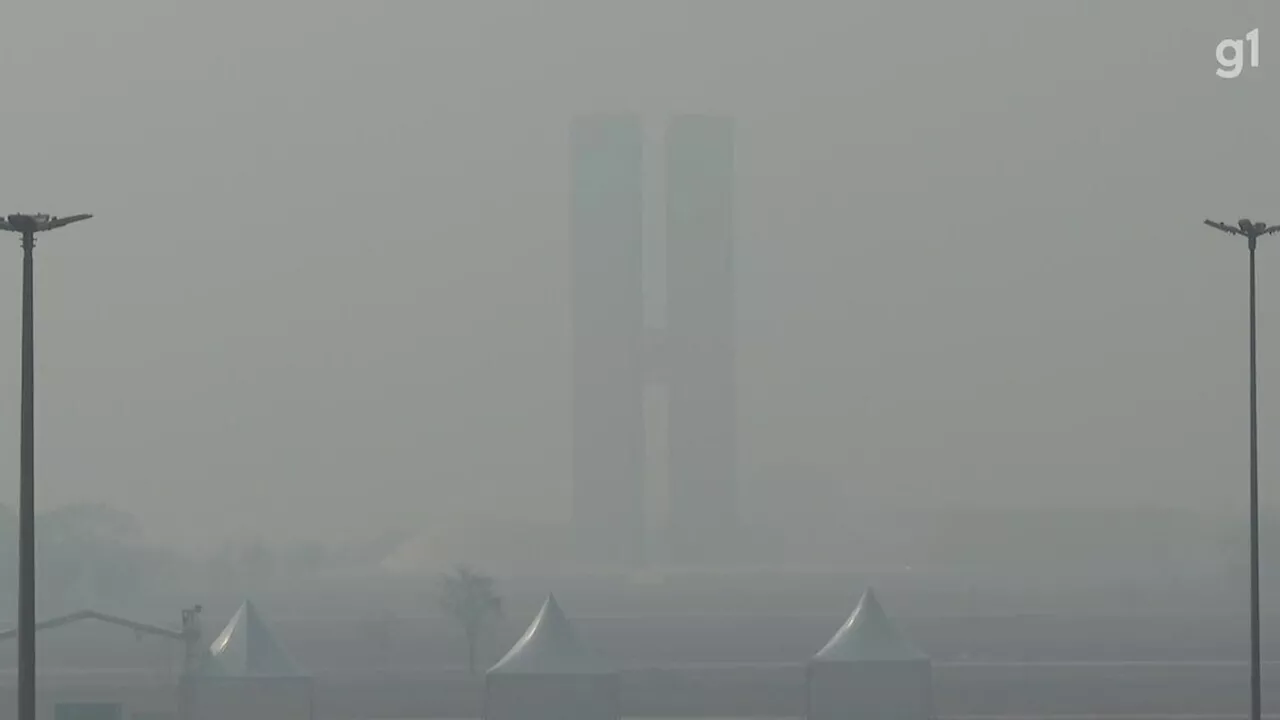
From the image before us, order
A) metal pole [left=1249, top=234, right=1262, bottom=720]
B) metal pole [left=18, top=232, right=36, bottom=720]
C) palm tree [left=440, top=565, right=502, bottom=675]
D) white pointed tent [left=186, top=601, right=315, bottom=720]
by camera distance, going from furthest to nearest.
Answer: palm tree [left=440, top=565, right=502, bottom=675] → white pointed tent [left=186, top=601, right=315, bottom=720] → metal pole [left=1249, top=234, right=1262, bottom=720] → metal pole [left=18, top=232, right=36, bottom=720]

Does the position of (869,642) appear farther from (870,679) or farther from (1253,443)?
(1253,443)

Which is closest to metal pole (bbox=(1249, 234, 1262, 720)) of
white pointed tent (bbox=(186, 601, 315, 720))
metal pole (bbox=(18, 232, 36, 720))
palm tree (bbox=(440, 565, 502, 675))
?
metal pole (bbox=(18, 232, 36, 720))

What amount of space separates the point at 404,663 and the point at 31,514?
4662 inches

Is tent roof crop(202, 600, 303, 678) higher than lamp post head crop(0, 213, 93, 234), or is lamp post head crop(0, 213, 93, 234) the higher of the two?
lamp post head crop(0, 213, 93, 234)

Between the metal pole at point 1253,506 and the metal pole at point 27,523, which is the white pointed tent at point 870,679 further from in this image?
the metal pole at point 27,523

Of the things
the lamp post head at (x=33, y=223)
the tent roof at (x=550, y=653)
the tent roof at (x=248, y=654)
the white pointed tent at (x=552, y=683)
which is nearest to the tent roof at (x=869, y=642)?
the white pointed tent at (x=552, y=683)

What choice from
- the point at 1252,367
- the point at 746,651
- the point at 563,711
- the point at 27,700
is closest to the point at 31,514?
the point at 27,700

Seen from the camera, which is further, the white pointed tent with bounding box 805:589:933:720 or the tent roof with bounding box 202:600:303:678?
the tent roof with bounding box 202:600:303:678

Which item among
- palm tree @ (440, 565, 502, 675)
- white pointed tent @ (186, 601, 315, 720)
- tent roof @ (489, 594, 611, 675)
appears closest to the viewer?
tent roof @ (489, 594, 611, 675)

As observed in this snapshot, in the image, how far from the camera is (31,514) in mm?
33844

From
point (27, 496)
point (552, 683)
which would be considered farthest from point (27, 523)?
point (552, 683)

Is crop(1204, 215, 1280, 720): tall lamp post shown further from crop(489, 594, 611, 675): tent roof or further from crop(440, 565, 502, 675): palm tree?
crop(440, 565, 502, 675): palm tree

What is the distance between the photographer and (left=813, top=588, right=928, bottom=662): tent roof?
76750mm

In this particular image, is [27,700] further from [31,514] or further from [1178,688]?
[1178,688]
